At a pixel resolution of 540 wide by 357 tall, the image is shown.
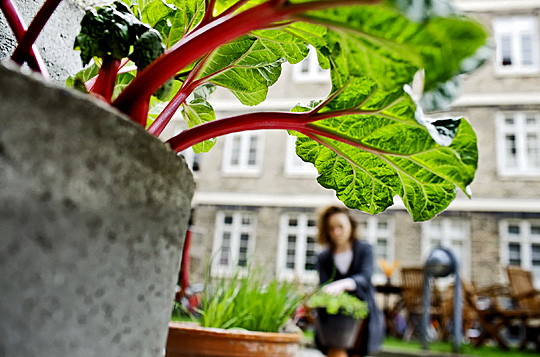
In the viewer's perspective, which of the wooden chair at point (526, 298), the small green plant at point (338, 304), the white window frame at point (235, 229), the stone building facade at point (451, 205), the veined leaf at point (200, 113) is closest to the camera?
the veined leaf at point (200, 113)

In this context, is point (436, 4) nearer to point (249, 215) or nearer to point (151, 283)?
point (151, 283)

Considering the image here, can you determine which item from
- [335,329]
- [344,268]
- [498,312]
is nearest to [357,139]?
[335,329]

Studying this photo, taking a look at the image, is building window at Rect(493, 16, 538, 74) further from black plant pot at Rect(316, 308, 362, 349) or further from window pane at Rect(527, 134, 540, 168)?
black plant pot at Rect(316, 308, 362, 349)

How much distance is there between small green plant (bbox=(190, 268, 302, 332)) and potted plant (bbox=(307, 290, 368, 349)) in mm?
951

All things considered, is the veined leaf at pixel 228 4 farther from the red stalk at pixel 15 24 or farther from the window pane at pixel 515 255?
the window pane at pixel 515 255

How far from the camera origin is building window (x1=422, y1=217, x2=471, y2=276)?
1033cm

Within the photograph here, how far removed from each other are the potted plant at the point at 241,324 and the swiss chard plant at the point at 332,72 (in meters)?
0.46

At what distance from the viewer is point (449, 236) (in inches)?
415

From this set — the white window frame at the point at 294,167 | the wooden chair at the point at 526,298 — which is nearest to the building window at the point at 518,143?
the wooden chair at the point at 526,298

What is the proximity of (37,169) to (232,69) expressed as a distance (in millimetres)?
375

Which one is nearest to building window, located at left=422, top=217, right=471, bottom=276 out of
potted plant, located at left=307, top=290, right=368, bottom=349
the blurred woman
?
the blurred woman

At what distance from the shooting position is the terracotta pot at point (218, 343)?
974mm

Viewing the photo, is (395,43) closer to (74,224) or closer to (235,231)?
(74,224)

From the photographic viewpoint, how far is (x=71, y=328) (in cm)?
32
